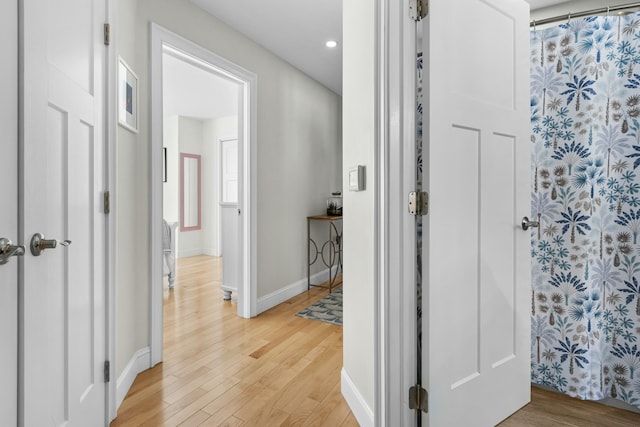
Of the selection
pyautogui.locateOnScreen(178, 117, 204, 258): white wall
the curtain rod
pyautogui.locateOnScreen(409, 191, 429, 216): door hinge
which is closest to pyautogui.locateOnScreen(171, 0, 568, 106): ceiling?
the curtain rod

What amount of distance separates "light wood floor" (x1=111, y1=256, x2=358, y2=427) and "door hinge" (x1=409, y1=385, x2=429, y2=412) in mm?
390

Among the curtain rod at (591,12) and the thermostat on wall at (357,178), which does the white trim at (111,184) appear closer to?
the thermostat on wall at (357,178)

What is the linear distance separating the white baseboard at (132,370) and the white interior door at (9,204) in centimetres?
97

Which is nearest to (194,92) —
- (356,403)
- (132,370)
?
(132,370)

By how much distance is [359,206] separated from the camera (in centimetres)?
159

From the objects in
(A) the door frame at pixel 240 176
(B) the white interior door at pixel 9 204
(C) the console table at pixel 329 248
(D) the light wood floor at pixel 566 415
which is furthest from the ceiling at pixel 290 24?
(D) the light wood floor at pixel 566 415

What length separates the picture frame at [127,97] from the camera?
5.70ft

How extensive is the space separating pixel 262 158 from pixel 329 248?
1636mm


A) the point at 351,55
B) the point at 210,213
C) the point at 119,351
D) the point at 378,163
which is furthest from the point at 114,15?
the point at 210,213

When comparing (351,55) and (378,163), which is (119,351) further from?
(351,55)

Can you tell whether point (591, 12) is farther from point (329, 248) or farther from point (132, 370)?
point (329, 248)

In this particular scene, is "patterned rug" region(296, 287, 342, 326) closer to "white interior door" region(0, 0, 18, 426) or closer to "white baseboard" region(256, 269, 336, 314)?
"white baseboard" region(256, 269, 336, 314)

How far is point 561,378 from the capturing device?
1.81 metres

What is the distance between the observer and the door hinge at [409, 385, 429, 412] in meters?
1.31
